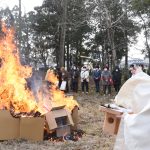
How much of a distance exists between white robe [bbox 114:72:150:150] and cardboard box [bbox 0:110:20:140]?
434 centimetres

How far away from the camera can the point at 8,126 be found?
27.1 ft

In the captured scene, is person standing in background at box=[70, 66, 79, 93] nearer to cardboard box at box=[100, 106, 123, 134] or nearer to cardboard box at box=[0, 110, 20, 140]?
cardboard box at box=[0, 110, 20, 140]

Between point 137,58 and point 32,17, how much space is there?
11040 mm

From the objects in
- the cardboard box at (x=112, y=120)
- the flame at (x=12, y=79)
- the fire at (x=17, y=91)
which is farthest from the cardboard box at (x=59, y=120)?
the cardboard box at (x=112, y=120)

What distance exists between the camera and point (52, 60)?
145 feet

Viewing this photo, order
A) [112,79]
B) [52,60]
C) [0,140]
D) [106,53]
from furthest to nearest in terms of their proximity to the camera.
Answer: [52,60] → [106,53] → [112,79] → [0,140]

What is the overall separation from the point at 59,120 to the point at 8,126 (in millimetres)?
1208

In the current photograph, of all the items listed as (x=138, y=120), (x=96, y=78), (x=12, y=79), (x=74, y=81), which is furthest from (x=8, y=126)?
(x=74, y=81)

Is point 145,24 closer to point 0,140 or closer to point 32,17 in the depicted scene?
point 32,17

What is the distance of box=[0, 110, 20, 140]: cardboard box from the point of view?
823 centimetres

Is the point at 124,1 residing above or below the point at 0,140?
above

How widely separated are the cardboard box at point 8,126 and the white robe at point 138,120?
14.2 feet

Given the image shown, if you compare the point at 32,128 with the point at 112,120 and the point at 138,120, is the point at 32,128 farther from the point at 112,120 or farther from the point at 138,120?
the point at 138,120

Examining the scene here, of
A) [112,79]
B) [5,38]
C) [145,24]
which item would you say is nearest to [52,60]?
[145,24]
